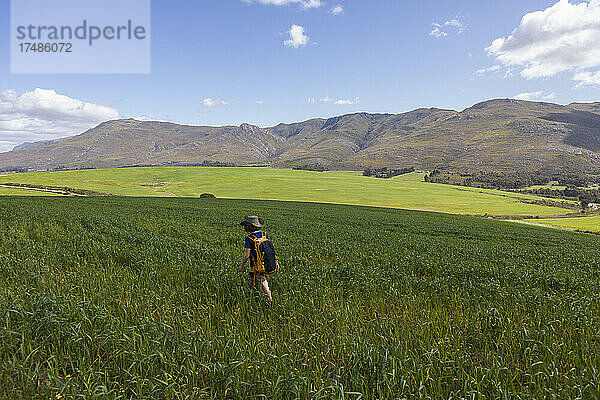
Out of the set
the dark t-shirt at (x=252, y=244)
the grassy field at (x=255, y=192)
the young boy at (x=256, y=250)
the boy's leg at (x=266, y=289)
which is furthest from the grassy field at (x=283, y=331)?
the grassy field at (x=255, y=192)

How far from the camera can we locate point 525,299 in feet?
26.1

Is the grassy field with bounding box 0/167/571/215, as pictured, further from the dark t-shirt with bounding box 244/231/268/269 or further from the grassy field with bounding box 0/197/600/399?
the dark t-shirt with bounding box 244/231/268/269

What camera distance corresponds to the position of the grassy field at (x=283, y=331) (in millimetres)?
4059

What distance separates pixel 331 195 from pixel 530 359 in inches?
3674

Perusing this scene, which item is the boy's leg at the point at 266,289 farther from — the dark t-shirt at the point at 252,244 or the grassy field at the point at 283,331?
the dark t-shirt at the point at 252,244

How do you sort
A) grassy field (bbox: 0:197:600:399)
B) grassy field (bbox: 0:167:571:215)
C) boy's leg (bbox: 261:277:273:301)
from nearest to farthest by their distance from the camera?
grassy field (bbox: 0:197:600:399) < boy's leg (bbox: 261:277:273:301) < grassy field (bbox: 0:167:571:215)

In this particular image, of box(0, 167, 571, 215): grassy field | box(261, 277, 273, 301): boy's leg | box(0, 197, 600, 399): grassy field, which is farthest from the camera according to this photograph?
box(0, 167, 571, 215): grassy field

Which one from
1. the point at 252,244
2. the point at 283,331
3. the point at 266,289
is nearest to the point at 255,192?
the point at 252,244

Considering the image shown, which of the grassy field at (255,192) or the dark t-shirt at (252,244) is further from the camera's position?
the grassy field at (255,192)

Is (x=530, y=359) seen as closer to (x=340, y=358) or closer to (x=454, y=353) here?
(x=454, y=353)

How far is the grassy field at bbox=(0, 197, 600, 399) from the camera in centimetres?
406

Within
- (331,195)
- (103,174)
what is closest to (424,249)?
(331,195)

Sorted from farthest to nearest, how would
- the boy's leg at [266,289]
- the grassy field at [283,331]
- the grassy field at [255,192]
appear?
1. the grassy field at [255,192]
2. the boy's leg at [266,289]
3. the grassy field at [283,331]

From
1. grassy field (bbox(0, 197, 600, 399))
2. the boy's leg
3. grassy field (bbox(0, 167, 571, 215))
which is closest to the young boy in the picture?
the boy's leg
